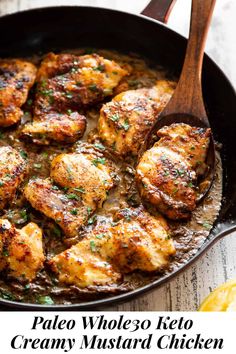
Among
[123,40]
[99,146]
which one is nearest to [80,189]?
[99,146]

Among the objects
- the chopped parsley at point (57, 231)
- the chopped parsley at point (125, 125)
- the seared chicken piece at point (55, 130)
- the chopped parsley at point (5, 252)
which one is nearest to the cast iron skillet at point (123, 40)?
the chopped parsley at point (125, 125)

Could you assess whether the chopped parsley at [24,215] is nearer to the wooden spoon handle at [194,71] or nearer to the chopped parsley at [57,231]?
the chopped parsley at [57,231]

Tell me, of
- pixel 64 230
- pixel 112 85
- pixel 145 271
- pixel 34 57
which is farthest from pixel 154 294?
pixel 34 57

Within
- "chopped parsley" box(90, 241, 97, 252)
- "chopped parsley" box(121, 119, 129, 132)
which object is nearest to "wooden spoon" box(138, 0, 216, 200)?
"chopped parsley" box(121, 119, 129, 132)

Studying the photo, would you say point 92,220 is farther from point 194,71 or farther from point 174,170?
point 194,71

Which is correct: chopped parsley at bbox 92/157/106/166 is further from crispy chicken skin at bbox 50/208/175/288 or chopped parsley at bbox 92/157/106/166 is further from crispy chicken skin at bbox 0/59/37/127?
crispy chicken skin at bbox 0/59/37/127
